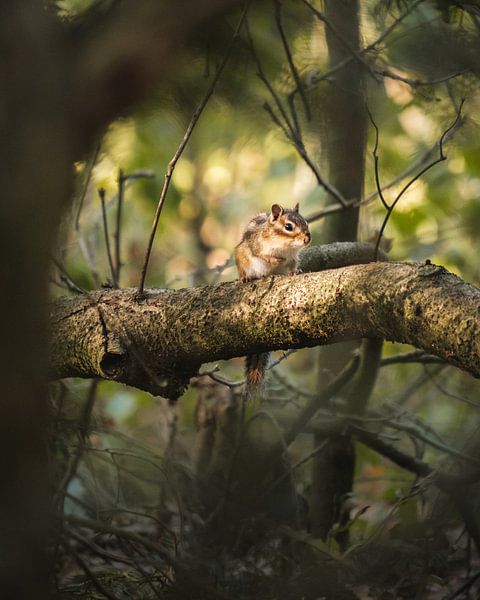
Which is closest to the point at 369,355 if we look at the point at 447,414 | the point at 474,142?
the point at 474,142

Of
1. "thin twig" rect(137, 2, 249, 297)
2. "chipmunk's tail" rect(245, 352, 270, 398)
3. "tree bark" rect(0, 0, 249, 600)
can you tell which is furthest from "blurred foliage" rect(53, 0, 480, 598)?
"chipmunk's tail" rect(245, 352, 270, 398)

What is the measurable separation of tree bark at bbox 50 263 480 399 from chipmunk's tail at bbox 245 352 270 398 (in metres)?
0.40

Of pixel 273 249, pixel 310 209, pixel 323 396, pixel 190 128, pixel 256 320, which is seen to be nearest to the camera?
pixel 190 128

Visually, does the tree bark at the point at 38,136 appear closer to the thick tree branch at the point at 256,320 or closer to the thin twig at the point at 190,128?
the thin twig at the point at 190,128

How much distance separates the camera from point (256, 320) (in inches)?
76.2

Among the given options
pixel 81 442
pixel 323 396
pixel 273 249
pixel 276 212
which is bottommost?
pixel 81 442

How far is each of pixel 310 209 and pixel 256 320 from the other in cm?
301

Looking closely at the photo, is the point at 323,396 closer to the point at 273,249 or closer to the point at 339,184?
Answer: the point at 273,249

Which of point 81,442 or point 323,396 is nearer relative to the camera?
point 81,442

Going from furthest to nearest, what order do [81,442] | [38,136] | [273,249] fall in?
1. [273,249]
2. [81,442]
3. [38,136]

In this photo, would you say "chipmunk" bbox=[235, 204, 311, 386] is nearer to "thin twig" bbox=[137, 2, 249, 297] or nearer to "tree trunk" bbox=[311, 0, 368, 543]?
"tree trunk" bbox=[311, 0, 368, 543]

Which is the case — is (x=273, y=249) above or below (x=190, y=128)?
above

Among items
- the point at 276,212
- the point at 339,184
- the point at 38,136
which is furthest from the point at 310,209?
the point at 38,136

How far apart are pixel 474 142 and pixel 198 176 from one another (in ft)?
14.9
